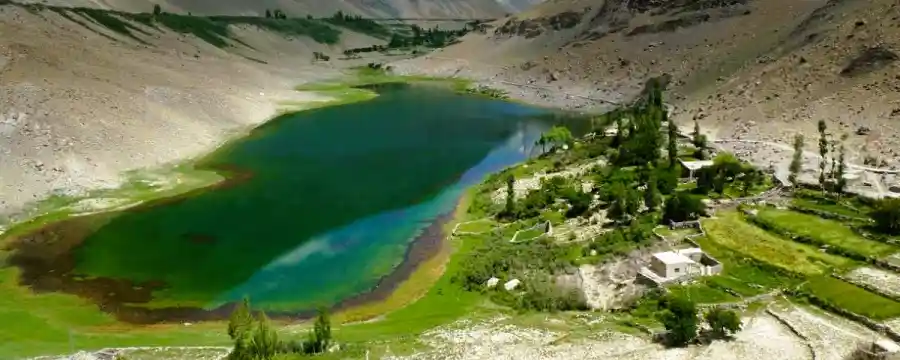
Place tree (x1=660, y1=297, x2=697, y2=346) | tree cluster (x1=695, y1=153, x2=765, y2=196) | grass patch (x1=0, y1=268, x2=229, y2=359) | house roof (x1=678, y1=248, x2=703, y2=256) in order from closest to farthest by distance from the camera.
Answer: tree (x1=660, y1=297, x2=697, y2=346), grass patch (x1=0, y1=268, x2=229, y2=359), house roof (x1=678, y1=248, x2=703, y2=256), tree cluster (x1=695, y1=153, x2=765, y2=196)

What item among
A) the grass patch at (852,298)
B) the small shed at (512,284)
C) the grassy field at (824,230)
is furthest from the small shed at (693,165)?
the small shed at (512,284)

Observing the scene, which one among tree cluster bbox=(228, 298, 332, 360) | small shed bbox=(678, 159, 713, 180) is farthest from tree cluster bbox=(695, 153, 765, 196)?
tree cluster bbox=(228, 298, 332, 360)

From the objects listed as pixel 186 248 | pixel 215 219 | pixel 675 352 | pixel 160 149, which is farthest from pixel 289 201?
pixel 675 352

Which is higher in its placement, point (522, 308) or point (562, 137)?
point (562, 137)

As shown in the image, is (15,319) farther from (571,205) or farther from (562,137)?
(562,137)

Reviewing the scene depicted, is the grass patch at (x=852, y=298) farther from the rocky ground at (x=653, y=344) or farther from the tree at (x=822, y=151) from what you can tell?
the tree at (x=822, y=151)

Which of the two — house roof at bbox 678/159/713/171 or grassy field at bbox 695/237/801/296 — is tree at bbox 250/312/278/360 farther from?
house roof at bbox 678/159/713/171

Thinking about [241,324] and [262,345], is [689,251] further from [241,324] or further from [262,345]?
[241,324]
